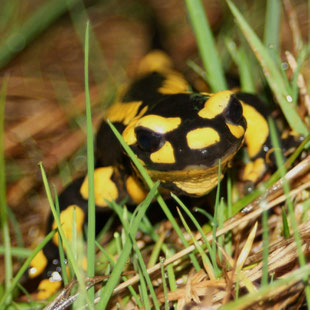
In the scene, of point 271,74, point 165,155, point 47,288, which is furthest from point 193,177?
point 47,288

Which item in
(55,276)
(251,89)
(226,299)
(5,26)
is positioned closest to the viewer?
(226,299)

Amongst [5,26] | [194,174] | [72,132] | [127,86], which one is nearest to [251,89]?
[127,86]

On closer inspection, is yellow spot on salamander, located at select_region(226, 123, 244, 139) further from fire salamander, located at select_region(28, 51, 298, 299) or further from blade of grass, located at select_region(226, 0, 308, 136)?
blade of grass, located at select_region(226, 0, 308, 136)

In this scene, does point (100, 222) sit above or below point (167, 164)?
below

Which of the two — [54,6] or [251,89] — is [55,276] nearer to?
[251,89]

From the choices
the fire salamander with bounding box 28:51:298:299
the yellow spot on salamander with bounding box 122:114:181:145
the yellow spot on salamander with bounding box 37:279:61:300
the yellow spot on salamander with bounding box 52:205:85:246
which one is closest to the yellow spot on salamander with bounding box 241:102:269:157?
the fire salamander with bounding box 28:51:298:299
